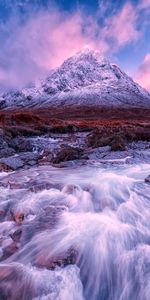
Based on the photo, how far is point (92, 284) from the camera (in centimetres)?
472

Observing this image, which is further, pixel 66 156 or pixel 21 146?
pixel 21 146

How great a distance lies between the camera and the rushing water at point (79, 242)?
14.9 ft

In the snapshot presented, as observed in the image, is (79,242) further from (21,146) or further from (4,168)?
(21,146)

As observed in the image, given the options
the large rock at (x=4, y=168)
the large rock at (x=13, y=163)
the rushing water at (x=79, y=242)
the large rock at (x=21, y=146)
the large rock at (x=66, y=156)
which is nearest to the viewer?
the rushing water at (x=79, y=242)

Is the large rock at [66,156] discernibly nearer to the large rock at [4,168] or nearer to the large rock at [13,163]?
the large rock at [13,163]

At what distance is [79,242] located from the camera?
562cm

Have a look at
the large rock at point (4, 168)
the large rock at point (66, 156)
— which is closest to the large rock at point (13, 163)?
the large rock at point (4, 168)

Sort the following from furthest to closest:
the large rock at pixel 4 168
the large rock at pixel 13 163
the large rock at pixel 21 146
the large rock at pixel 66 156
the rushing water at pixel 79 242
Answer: the large rock at pixel 21 146
the large rock at pixel 66 156
the large rock at pixel 13 163
the large rock at pixel 4 168
the rushing water at pixel 79 242

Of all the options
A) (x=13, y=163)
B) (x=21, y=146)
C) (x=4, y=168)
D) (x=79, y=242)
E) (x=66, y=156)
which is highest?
(x=21, y=146)

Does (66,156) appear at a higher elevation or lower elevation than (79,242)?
higher

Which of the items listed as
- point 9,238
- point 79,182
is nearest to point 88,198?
point 79,182

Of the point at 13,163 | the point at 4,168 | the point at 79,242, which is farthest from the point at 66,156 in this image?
the point at 79,242

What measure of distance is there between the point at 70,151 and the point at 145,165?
2970mm

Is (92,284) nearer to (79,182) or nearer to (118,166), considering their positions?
(79,182)
